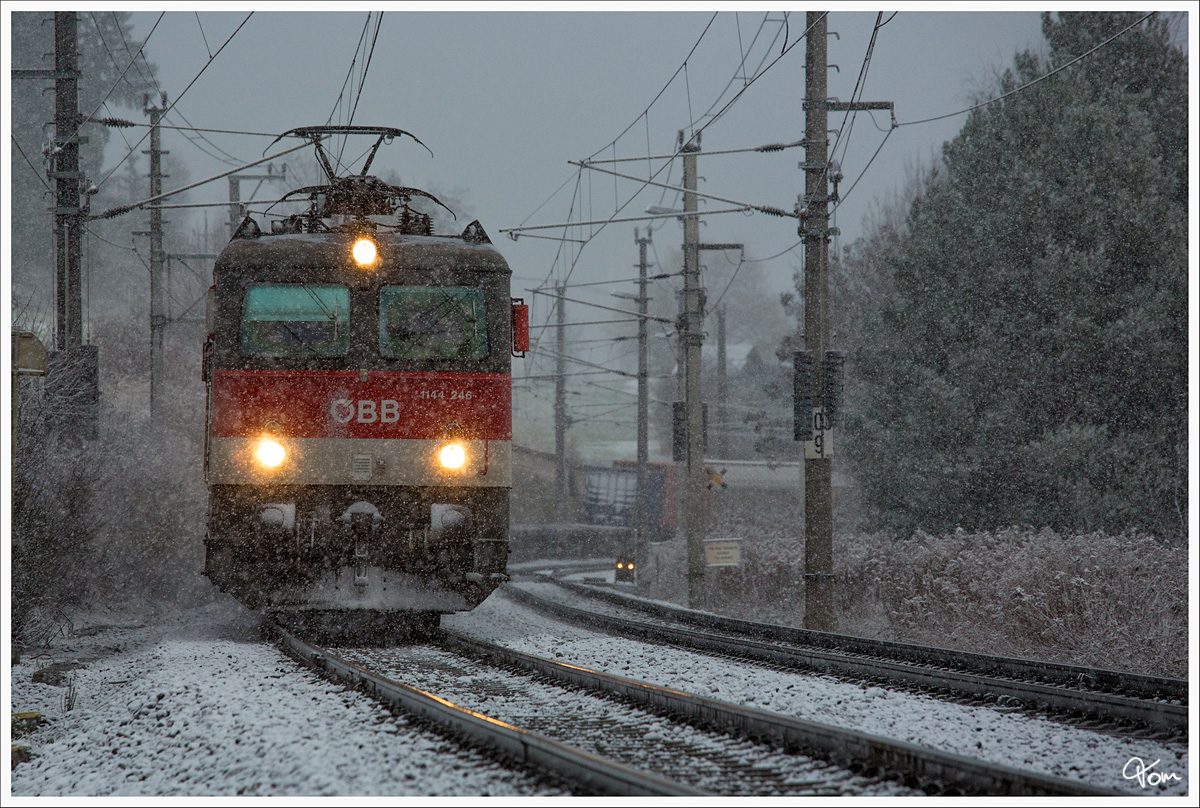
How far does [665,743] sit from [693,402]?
14430 millimetres

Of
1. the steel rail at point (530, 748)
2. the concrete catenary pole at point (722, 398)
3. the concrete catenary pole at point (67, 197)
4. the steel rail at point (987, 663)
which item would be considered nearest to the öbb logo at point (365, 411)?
the steel rail at point (530, 748)

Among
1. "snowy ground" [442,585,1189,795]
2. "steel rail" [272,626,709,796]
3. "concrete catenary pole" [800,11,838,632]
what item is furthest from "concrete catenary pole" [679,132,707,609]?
"steel rail" [272,626,709,796]

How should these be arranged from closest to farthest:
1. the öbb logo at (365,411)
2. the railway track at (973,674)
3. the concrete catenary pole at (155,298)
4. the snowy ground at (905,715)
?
the snowy ground at (905,715)
the railway track at (973,674)
the öbb logo at (365,411)
the concrete catenary pole at (155,298)

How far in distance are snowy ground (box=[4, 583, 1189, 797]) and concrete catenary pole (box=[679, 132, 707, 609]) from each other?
978 cm

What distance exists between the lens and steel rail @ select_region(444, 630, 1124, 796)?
13.9ft

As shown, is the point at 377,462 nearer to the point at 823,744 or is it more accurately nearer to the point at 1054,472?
the point at 823,744

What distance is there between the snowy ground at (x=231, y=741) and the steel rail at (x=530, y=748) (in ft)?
0.39

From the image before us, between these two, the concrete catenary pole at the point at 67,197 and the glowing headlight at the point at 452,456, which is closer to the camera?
the glowing headlight at the point at 452,456

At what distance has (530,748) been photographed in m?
4.83

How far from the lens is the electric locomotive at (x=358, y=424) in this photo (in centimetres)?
970

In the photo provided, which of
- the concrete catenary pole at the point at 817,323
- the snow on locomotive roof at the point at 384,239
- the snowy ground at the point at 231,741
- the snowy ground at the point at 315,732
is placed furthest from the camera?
the concrete catenary pole at the point at 817,323

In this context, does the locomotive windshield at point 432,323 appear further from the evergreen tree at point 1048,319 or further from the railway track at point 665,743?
the evergreen tree at point 1048,319

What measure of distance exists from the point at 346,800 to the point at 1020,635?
9917mm

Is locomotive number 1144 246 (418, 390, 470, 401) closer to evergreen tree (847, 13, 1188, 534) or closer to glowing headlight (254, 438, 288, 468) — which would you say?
glowing headlight (254, 438, 288, 468)
